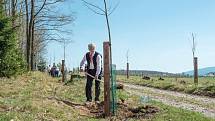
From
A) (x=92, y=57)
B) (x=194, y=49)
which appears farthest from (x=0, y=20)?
(x=194, y=49)

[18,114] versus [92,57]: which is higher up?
[92,57]

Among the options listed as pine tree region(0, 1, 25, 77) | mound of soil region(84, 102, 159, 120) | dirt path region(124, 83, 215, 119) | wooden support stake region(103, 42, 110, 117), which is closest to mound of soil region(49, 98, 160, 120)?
mound of soil region(84, 102, 159, 120)

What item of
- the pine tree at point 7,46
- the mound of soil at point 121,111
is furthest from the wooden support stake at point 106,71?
the pine tree at point 7,46

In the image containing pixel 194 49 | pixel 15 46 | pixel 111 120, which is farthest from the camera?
pixel 194 49

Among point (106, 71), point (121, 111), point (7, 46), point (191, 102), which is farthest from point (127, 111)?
point (7, 46)

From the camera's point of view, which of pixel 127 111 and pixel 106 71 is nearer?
pixel 106 71

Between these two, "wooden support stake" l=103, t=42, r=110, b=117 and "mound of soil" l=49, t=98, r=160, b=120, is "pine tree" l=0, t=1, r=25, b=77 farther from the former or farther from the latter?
A: "wooden support stake" l=103, t=42, r=110, b=117

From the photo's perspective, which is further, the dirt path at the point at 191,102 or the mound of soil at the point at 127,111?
the dirt path at the point at 191,102

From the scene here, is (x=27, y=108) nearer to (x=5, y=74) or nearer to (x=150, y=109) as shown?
(x=150, y=109)

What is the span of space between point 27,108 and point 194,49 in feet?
116

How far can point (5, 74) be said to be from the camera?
974 inches

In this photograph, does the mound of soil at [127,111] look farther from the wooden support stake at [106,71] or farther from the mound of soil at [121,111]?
the wooden support stake at [106,71]

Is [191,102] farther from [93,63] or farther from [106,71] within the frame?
[106,71]

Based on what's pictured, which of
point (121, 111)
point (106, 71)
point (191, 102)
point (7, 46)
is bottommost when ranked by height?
point (191, 102)
